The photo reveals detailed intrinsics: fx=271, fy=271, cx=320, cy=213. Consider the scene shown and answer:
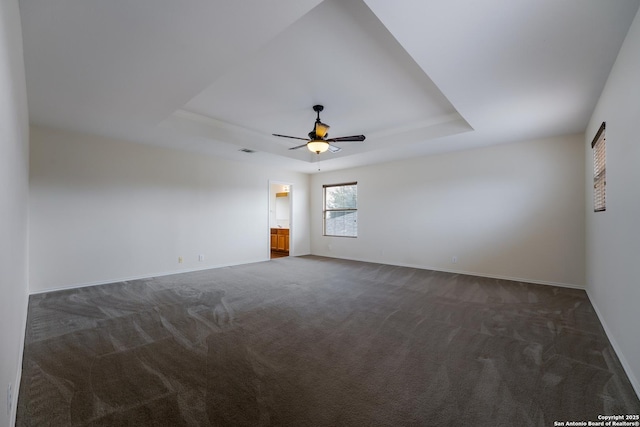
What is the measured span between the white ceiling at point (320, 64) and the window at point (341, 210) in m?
3.05

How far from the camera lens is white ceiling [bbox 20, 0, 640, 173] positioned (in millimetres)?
1938

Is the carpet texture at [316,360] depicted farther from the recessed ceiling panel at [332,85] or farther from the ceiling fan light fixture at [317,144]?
the recessed ceiling panel at [332,85]

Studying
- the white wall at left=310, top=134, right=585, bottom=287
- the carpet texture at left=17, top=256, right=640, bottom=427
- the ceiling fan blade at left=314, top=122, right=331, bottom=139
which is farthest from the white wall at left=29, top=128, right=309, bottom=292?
the white wall at left=310, top=134, right=585, bottom=287

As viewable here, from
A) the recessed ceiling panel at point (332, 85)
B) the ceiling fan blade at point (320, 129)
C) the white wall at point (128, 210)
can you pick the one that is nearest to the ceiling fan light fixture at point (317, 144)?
the ceiling fan blade at point (320, 129)

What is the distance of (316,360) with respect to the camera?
227 centimetres

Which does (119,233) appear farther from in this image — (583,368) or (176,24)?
(583,368)

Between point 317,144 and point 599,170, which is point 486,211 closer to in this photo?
point 599,170

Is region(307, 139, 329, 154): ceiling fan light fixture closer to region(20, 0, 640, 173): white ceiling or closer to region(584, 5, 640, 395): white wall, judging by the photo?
region(20, 0, 640, 173): white ceiling

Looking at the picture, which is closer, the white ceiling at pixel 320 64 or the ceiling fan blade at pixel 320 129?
the white ceiling at pixel 320 64

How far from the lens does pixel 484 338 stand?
8.75ft

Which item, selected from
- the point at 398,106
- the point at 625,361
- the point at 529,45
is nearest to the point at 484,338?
the point at 625,361

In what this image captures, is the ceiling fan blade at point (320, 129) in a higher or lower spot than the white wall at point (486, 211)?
higher

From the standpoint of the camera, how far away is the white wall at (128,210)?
421 cm

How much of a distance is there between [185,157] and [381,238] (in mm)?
4873
